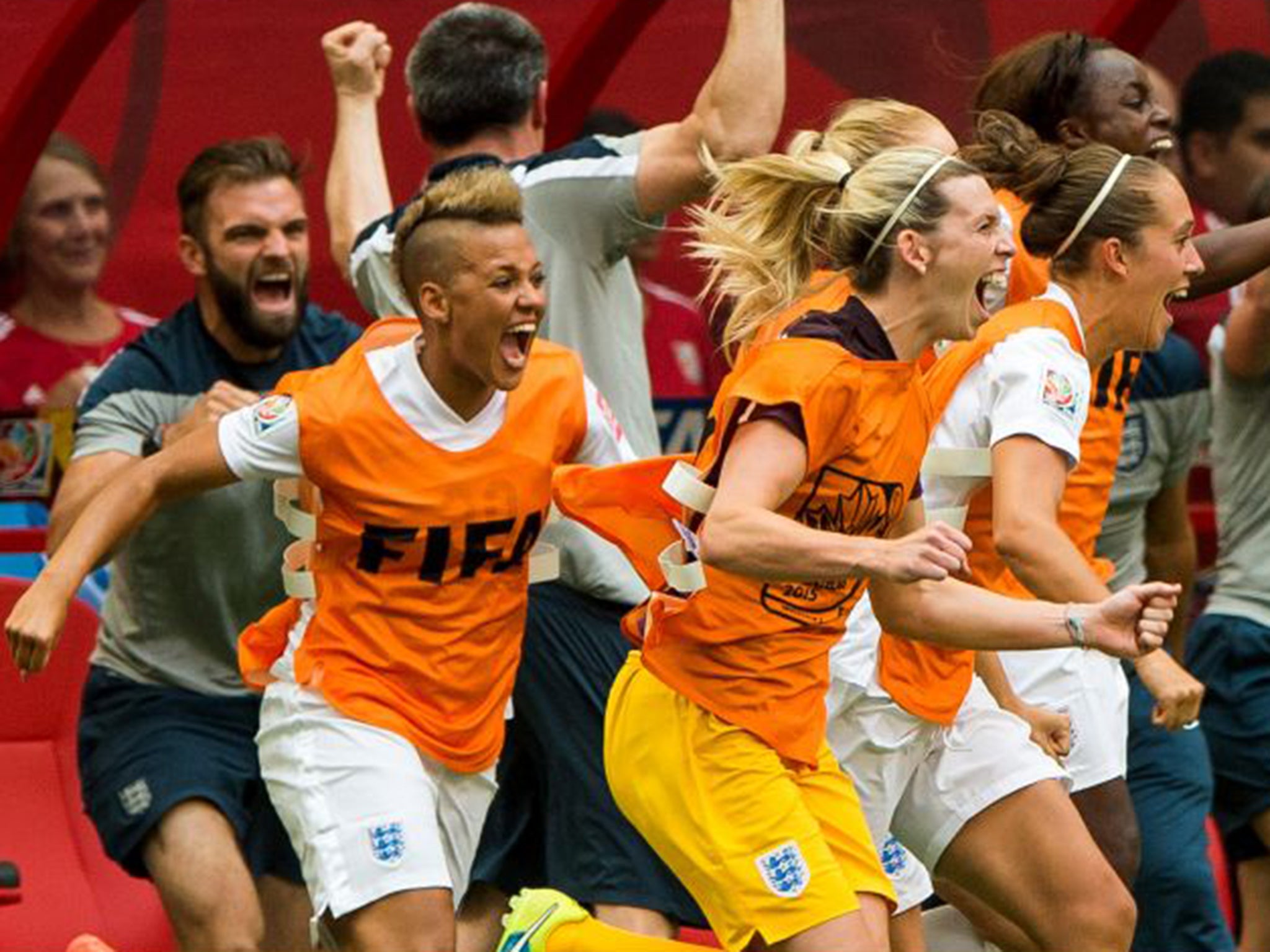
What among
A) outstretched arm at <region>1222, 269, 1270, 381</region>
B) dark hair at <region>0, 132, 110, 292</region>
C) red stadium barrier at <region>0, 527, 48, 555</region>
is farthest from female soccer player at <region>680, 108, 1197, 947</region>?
dark hair at <region>0, 132, 110, 292</region>

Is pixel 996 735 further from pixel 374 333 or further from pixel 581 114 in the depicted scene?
pixel 581 114

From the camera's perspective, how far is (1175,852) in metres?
7.70

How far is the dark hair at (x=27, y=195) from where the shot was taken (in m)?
8.17

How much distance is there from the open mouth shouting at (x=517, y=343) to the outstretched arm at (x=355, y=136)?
4.23ft

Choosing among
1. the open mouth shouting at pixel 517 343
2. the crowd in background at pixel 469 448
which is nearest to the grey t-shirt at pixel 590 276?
the crowd in background at pixel 469 448

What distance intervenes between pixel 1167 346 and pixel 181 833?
8.40 ft

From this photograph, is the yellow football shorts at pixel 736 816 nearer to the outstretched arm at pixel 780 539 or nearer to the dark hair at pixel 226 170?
the outstretched arm at pixel 780 539

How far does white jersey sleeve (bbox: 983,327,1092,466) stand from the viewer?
20.5 ft

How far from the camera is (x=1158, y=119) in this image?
7.27 m

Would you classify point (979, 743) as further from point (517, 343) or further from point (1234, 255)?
point (1234, 255)

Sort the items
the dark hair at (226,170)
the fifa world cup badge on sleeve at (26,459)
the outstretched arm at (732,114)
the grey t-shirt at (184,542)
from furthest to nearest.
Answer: the fifa world cup badge on sleeve at (26,459) < the dark hair at (226,170) < the grey t-shirt at (184,542) < the outstretched arm at (732,114)

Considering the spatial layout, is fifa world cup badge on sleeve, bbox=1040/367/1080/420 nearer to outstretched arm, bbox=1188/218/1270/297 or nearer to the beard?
outstretched arm, bbox=1188/218/1270/297

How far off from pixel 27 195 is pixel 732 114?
2.18 meters

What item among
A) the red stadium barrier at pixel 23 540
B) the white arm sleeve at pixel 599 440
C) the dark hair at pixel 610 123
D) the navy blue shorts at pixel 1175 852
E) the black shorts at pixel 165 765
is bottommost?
the navy blue shorts at pixel 1175 852
